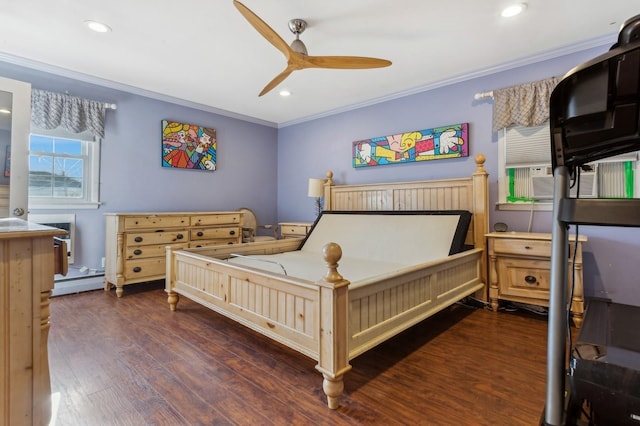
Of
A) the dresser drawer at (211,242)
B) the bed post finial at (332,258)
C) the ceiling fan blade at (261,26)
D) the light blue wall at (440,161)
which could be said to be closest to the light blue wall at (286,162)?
the light blue wall at (440,161)

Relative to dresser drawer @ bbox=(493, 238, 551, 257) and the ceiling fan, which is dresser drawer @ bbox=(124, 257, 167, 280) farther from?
dresser drawer @ bbox=(493, 238, 551, 257)

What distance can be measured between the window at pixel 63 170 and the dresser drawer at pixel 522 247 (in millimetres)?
4437

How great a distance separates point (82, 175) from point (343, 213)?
3.20 meters

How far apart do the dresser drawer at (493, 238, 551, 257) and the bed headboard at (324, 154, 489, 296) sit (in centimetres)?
23

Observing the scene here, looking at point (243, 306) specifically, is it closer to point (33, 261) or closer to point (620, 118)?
point (33, 261)

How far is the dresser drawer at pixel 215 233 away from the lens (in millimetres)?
3922

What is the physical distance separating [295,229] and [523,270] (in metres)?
2.91

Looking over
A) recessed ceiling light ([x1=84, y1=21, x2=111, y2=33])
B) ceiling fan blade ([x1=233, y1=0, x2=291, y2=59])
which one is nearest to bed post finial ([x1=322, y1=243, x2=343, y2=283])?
ceiling fan blade ([x1=233, y1=0, x2=291, y2=59])

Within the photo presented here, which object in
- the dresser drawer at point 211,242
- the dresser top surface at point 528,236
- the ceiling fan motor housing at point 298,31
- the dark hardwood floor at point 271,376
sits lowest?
the dark hardwood floor at point 271,376

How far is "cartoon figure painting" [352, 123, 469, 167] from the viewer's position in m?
3.49

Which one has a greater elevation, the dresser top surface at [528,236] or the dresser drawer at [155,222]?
the dresser drawer at [155,222]

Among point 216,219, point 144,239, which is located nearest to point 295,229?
point 216,219

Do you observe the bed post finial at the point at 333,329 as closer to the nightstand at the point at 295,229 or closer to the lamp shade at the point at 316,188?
the nightstand at the point at 295,229

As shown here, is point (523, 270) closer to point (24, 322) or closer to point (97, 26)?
point (24, 322)
